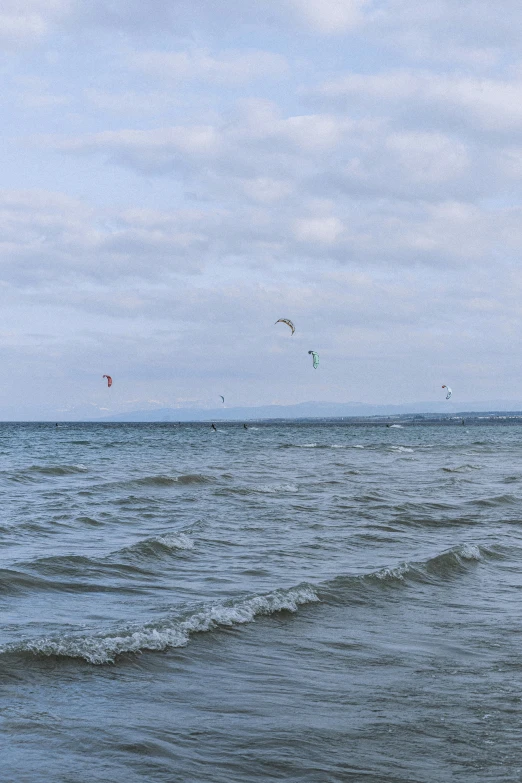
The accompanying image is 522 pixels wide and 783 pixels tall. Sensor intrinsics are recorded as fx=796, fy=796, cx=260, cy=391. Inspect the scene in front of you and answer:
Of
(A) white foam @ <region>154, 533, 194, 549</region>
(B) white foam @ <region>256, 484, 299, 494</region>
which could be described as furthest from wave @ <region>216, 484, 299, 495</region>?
(A) white foam @ <region>154, 533, 194, 549</region>

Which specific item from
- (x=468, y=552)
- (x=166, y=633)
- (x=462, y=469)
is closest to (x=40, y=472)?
(x=462, y=469)

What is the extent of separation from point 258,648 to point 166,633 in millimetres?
1081

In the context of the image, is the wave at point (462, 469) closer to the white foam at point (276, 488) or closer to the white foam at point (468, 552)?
the white foam at point (276, 488)

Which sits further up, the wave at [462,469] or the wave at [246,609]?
the wave at [246,609]

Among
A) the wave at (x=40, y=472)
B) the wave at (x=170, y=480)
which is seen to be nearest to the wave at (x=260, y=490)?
the wave at (x=170, y=480)

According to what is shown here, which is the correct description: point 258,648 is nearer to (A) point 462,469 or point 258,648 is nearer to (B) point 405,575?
(B) point 405,575

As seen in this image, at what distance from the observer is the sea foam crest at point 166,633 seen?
27.7 feet

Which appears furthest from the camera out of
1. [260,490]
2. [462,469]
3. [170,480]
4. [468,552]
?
[462,469]

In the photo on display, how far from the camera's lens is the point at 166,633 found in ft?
30.3

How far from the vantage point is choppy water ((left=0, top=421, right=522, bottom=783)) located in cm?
608

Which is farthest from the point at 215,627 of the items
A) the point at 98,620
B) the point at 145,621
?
the point at 98,620

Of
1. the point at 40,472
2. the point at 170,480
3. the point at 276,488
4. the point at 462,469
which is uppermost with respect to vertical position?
the point at 40,472

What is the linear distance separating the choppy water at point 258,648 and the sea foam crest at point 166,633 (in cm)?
3

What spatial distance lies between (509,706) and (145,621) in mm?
4557
